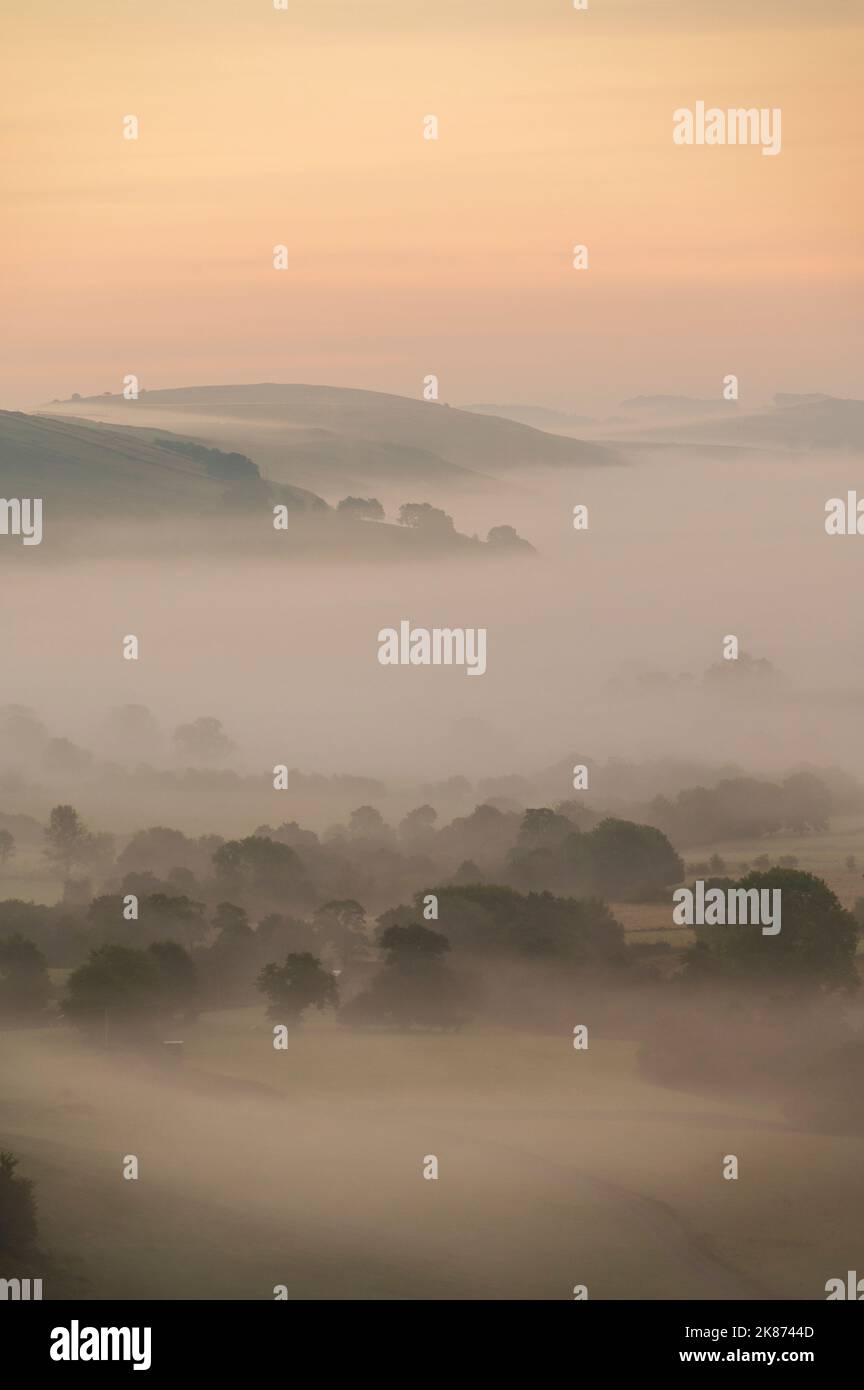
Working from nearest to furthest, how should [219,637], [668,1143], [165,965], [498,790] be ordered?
1. [668,1143]
2. [165,965]
3. [498,790]
4. [219,637]

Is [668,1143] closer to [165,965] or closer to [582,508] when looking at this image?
[165,965]

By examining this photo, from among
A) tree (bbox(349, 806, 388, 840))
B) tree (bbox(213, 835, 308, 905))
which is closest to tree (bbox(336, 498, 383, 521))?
tree (bbox(349, 806, 388, 840))

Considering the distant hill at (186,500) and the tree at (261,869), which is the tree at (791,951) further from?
the distant hill at (186,500)

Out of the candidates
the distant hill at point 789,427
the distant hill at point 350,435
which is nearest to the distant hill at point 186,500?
the distant hill at point 350,435

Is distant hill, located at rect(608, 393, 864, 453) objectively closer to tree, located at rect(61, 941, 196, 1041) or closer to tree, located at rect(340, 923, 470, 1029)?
tree, located at rect(340, 923, 470, 1029)

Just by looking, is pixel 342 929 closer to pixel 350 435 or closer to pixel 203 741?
pixel 350 435

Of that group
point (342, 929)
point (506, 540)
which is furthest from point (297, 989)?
point (506, 540)

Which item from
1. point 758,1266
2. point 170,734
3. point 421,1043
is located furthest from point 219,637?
point 758,1266
